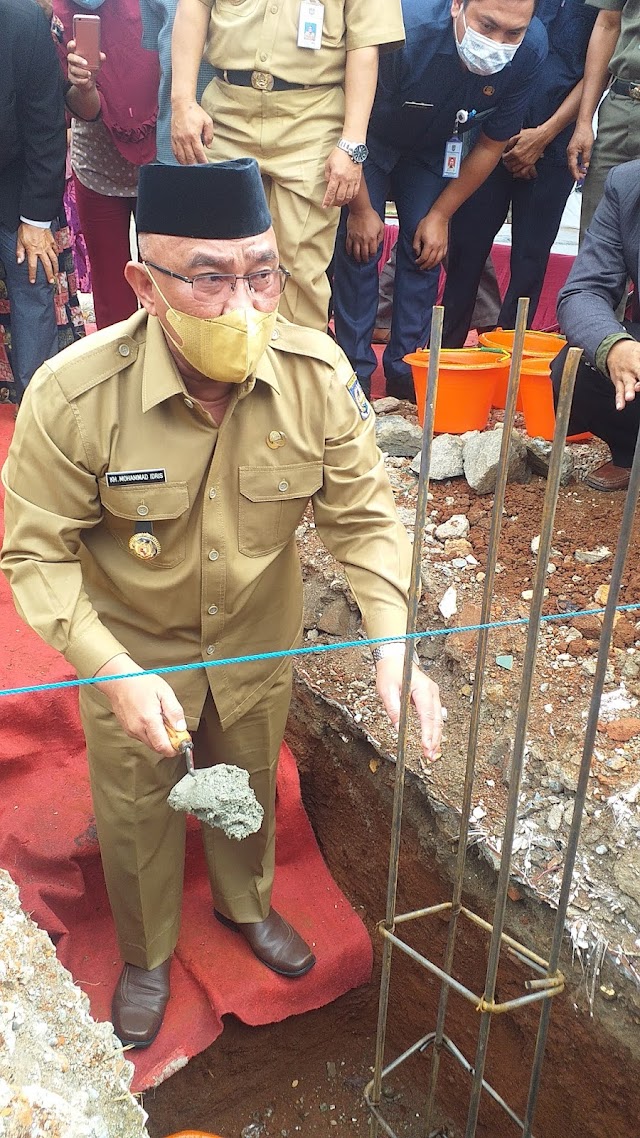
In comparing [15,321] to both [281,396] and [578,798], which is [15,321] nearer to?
[281,396]

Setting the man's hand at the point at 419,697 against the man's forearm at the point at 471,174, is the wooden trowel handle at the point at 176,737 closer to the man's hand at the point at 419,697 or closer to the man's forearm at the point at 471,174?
the man's hand at the point at 419,697

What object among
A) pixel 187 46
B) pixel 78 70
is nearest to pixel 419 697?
pixel 187 46

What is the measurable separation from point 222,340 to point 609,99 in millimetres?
2771

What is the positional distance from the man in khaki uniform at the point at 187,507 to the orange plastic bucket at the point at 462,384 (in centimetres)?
176

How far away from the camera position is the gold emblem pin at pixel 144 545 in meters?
2.07

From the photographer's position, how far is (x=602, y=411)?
3.48 meters

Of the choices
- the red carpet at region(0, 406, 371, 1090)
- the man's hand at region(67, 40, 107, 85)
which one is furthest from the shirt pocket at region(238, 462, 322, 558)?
the man's hand at region(67, 40, 107, 85)

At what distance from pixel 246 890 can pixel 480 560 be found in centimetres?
146

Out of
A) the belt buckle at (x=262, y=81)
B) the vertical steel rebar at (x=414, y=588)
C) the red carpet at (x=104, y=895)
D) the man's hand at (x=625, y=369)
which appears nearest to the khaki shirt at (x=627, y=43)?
the man's hand at (x=625, y=369)

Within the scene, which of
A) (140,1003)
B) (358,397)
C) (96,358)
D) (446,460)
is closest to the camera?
(96,358)

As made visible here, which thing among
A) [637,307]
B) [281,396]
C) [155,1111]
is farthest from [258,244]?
[155,1111]

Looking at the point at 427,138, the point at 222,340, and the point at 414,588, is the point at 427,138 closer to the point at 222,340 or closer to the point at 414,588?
the point at 222,340

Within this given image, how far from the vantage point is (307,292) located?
358 centimetres

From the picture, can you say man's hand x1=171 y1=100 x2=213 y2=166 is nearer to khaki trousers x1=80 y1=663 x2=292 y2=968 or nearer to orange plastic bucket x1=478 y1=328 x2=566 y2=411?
orange plastic bucket x1=478 y1=328 x2=566 y2=411
